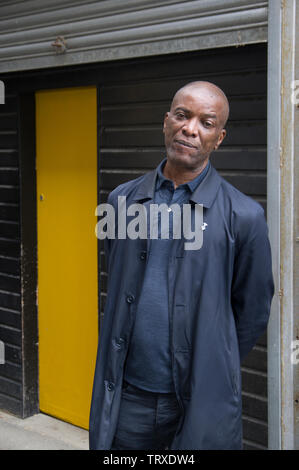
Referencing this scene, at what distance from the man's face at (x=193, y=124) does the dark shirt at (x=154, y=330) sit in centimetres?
31

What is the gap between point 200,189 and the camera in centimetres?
276

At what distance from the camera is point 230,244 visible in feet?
8.82

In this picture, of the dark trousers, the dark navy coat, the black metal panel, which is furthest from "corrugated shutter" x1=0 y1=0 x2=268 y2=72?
the dark trousers

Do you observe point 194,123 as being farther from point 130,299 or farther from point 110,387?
point 110,387

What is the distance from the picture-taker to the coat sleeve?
8.91ft

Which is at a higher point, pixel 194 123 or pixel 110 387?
pixel 194 123

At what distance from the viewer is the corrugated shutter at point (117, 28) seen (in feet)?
11.5

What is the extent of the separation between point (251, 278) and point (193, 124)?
728 millimetres

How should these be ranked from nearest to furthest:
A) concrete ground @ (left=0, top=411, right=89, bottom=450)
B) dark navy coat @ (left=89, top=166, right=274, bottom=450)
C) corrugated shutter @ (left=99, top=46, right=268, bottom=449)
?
dark navy coat @ (left=89, top=166, right=274, bottom=450) < corrugated shutter @ (left=99, top=46, right=268, bottom=449) < concrete ground @ (left=0, top=411, right=89, bottom=450)

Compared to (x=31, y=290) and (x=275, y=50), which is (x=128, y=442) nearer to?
(x=275, y=50)

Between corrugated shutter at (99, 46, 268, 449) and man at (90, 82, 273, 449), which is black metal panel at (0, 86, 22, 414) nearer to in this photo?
corrugated shutter at (99, 46, 268, 449)

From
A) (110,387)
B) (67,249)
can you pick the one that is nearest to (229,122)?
(110,387)

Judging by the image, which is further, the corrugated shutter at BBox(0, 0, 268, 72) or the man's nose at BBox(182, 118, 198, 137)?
the corrugated shutter at BBox(0, 0, 268, 72)

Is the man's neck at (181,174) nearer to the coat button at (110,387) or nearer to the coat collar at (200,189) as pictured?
the coat collar at (200,189)
